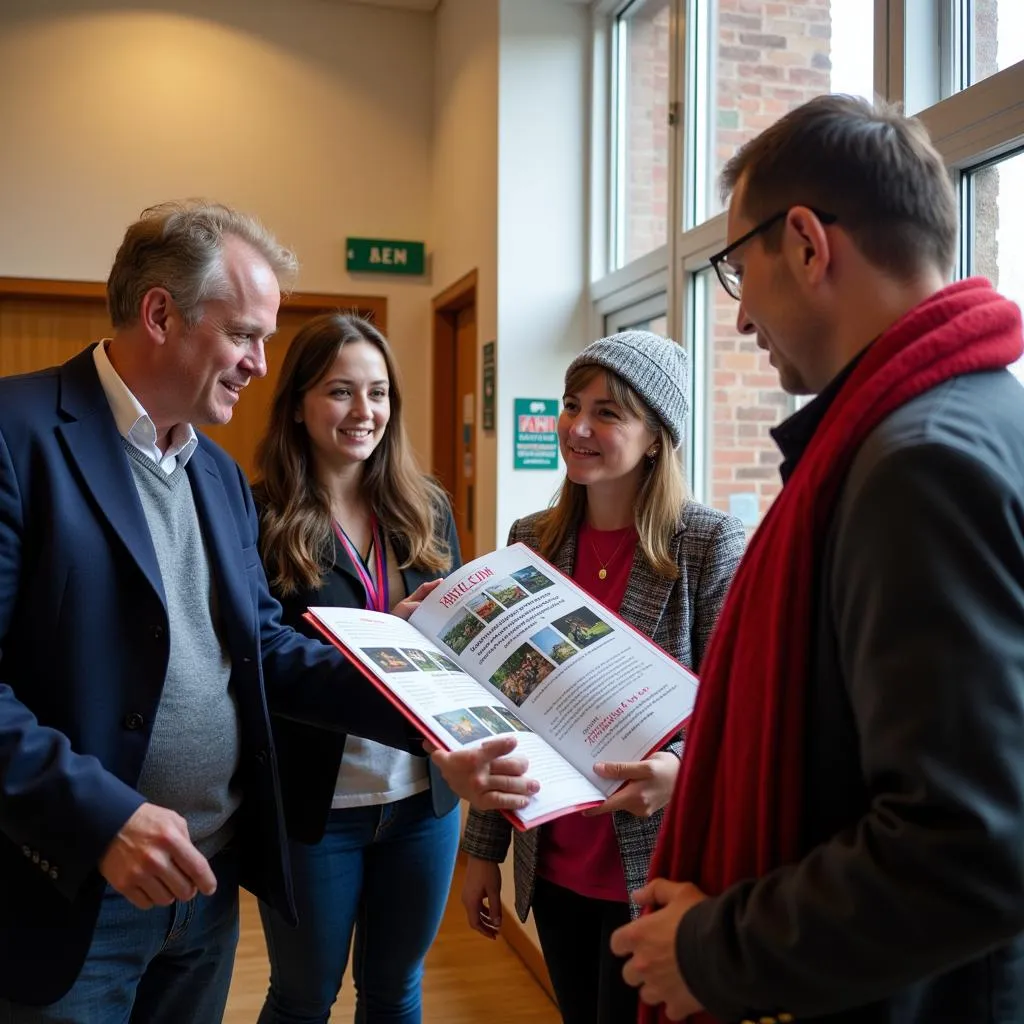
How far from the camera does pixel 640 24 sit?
3.27m

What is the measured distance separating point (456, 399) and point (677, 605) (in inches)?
115

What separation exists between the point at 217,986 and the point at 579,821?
61cm

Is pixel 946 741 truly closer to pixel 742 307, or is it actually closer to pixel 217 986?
pixel 742 307

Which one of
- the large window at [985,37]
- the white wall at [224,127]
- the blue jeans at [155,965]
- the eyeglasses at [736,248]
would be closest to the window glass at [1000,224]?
the large window at [985,37]

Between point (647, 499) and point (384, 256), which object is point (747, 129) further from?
point (384, 256)

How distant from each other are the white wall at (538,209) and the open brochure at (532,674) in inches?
77.9

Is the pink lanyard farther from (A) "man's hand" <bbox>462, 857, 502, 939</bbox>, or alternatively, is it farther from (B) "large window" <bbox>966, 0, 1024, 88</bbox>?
(B) "large window" <bbox>966, 0, 1024, 88</bbox>

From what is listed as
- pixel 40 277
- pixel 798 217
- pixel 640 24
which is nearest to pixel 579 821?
pixel 798 217

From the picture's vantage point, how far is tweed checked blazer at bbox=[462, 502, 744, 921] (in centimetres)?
153

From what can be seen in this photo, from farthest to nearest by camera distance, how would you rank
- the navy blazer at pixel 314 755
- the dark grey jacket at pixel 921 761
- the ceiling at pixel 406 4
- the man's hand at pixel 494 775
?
the ceiling at pixel 406 4, the navy blazer at pixel 314 755, the man's hand at pixel 494 775, the dark grey jacket at pixel 921 761

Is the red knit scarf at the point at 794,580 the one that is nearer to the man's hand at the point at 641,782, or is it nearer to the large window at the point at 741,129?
the man's hand at the point at 641,782

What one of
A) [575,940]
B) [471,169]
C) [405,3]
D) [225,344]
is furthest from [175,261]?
[405,3]

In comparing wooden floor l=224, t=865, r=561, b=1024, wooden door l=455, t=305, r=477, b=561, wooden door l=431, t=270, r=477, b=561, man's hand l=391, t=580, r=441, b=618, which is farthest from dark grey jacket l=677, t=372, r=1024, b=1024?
wooden door l=431, t=270, r=477, b=561

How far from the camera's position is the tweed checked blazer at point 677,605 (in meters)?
1.53
